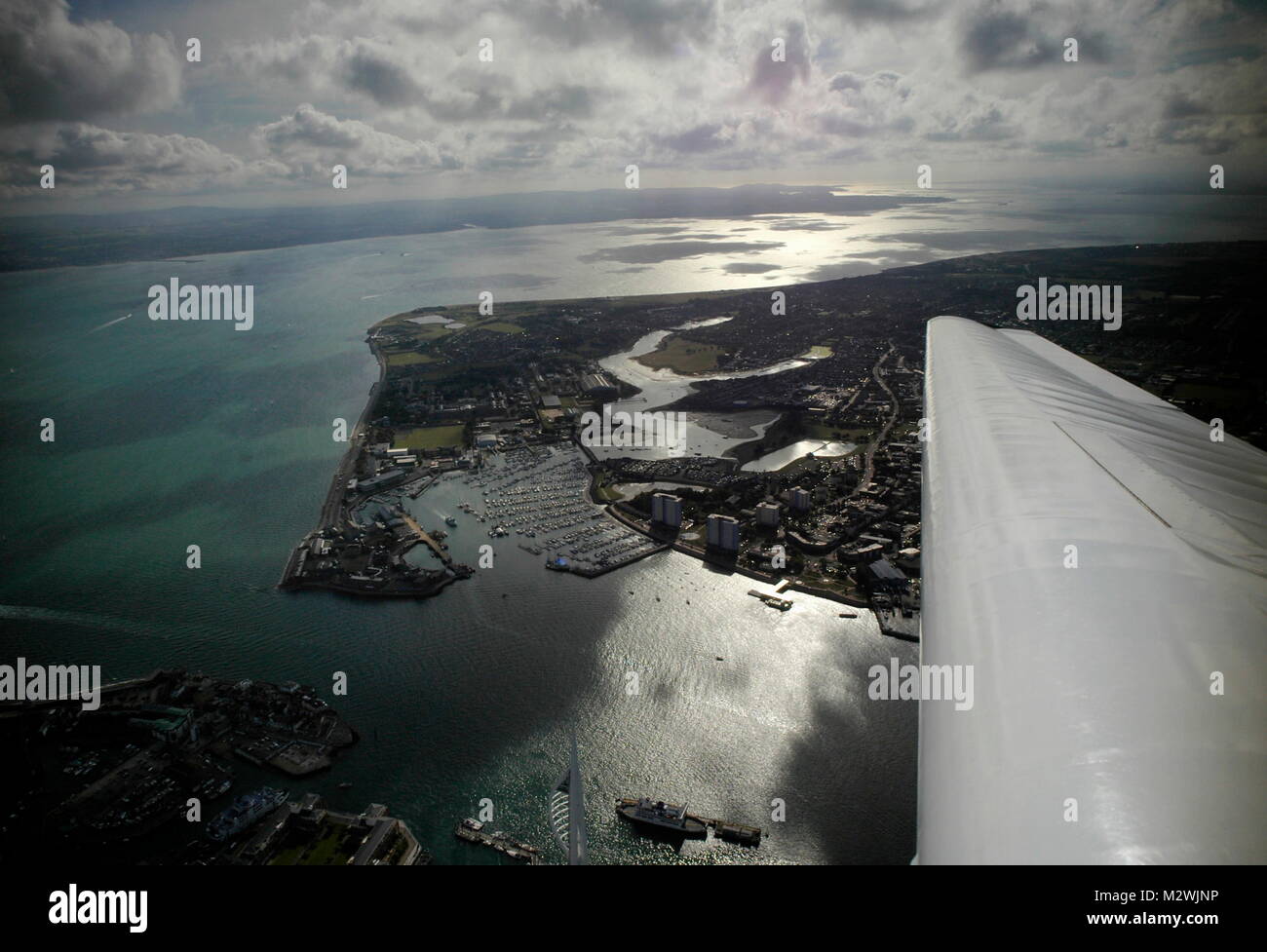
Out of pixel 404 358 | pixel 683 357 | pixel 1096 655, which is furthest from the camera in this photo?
pixel 404 358

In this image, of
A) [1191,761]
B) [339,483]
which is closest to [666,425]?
[339,483]

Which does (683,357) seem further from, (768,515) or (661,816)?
(661,816)

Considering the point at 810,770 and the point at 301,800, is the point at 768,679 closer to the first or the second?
the point at 810,770

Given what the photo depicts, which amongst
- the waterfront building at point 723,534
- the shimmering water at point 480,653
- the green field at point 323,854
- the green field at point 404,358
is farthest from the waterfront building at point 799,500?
the green field at point 404,358

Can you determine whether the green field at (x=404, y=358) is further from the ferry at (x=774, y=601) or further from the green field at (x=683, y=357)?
the ferry at (x=774, y=601)

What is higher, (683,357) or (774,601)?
(683,357)

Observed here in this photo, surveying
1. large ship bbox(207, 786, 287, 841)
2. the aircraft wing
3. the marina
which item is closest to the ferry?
the marina

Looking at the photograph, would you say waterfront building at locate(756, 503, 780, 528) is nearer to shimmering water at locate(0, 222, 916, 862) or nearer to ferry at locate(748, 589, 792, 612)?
shimmering water at locate(0, 222, 916, 862)

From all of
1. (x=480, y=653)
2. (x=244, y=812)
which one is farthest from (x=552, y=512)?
(x=244, y=812)
